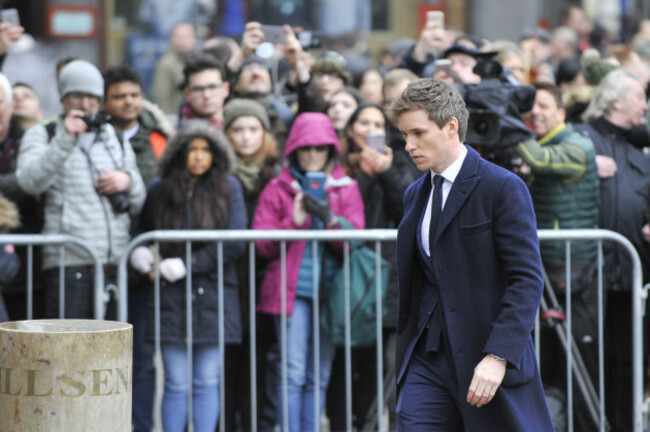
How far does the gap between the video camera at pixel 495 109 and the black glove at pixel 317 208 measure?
2.93ft

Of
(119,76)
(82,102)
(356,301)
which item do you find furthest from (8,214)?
(356,301)

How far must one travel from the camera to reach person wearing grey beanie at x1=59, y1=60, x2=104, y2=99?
735 centimetres

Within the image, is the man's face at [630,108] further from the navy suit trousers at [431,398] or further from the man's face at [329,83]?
the navy suit trousers at [431,398]

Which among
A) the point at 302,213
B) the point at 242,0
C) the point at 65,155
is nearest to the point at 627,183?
the point at 302,213

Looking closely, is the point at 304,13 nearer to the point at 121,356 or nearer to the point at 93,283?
the point at 93,283

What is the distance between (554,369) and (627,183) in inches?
Answer: 52.0

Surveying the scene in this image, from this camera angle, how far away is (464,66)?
316 inches

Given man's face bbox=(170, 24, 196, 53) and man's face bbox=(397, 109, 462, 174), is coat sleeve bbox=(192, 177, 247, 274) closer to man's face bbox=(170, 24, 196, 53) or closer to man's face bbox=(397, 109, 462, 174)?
man's face bbox=(397, 109, 462, 174)

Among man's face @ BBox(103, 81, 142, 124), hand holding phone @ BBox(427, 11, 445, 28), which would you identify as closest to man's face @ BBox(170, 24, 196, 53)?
hand holding phone @ BBox(427, 11, 445, 28)

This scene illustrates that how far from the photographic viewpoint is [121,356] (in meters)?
4.90

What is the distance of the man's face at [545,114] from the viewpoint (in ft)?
25.7

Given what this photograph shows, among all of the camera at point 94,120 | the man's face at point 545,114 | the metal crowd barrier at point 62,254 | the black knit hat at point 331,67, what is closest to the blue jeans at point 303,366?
the metal crowd barrier at point 62,254

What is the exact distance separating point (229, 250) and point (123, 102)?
4.56 feet

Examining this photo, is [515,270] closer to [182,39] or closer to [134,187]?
[134,187]
